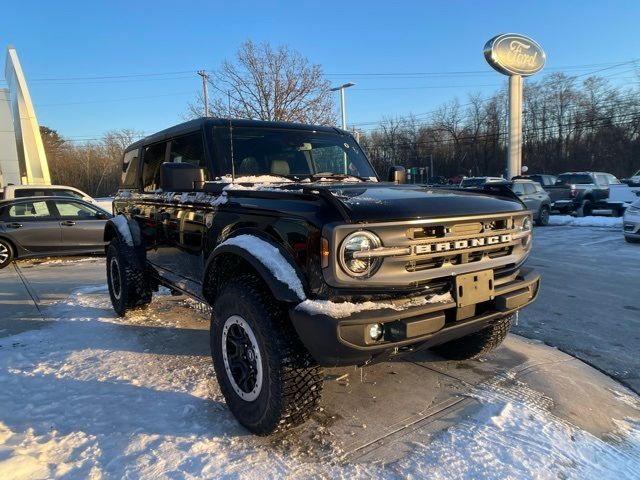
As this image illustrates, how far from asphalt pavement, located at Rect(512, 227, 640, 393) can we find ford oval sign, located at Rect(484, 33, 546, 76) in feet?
51.8

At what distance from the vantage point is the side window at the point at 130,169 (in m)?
5.59

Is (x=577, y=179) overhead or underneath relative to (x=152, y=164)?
underneath

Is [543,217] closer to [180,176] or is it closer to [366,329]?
[180,176]

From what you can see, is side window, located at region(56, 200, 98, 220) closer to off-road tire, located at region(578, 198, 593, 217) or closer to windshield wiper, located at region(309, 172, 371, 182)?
windshield wiper, located at region(309, 172, 371, 182)

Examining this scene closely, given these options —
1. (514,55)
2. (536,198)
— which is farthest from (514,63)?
(536,198)

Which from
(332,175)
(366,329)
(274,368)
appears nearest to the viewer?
(366,329)

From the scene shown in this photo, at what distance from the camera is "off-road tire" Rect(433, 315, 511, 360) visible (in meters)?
3.76

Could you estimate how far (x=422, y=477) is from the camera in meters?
2.43

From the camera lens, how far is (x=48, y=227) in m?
10.2

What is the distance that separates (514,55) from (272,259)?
25.0m

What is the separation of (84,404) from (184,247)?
1.39m

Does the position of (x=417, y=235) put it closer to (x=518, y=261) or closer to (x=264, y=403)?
(x=518, y=261)

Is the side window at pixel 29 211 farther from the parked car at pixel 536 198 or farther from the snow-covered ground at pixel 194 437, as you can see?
the parked car at pixel 536 198

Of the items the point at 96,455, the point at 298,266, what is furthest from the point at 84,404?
the point at 298,266
